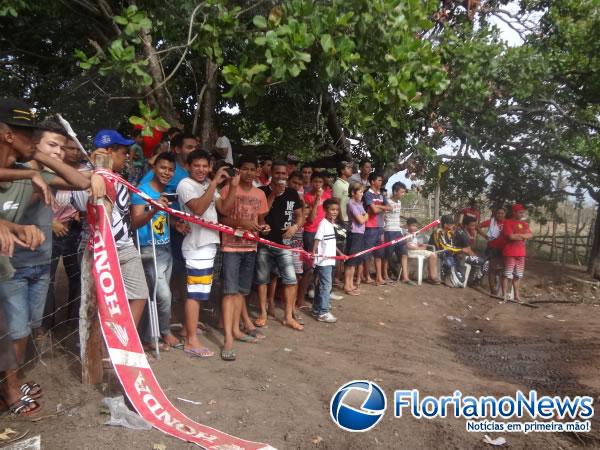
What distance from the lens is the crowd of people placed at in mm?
3219

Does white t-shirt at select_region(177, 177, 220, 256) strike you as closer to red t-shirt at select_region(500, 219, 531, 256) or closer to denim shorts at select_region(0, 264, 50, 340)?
denim shorts at select_region(0, 264, 50, 340)

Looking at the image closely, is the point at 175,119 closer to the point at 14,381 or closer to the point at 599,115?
the point at 14,381

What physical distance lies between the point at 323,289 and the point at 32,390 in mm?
3717

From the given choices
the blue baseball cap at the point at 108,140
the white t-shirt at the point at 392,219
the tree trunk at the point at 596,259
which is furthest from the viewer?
the tree trunk at the point at 596,259

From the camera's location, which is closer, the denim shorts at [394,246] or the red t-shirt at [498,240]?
the denim shorts at [394,246]

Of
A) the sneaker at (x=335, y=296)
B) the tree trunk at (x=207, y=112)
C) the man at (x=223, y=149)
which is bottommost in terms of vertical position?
the sneaker at (x=335, y=296)

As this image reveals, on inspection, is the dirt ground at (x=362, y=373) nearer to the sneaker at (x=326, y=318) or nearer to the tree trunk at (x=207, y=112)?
the sneaker at (x=326, y=318)

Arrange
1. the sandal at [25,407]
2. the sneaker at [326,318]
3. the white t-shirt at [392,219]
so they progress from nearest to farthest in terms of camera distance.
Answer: the sandal at [25,407], the sneaker at [326,318], the white t-shirt at [392,219]

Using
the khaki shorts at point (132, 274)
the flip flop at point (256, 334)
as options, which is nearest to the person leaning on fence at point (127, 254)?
the khaki shorts at point (132, 274)

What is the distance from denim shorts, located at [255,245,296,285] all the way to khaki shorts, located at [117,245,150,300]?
1888 mm

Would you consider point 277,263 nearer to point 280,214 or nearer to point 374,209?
point 280,214

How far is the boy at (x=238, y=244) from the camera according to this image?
484 cm

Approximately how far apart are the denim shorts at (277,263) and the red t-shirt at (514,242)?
5.37m

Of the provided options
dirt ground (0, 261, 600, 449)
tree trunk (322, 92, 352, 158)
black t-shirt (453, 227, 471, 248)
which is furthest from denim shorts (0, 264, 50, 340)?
black t-shirt (453, 227, 471, 248)
